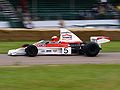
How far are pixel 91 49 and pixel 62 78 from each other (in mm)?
4911

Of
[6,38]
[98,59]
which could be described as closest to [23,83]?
[98,59]

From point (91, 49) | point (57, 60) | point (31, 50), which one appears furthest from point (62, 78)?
point (91, 49)

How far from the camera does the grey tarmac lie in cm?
1134

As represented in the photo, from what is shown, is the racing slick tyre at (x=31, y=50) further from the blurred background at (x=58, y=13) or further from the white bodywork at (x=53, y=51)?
the blurred background at (x=58, y=13)

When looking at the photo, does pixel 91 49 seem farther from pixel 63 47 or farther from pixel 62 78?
pixel 62 78

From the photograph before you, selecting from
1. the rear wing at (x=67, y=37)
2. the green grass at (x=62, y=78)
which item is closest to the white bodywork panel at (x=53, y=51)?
the rear wing at (x=67, y=37)

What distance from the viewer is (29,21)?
937 inches

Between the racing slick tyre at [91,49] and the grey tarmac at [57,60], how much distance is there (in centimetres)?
19

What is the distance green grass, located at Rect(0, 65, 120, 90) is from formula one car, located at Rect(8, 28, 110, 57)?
271 centimetres

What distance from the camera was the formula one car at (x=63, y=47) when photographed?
42.1 feet

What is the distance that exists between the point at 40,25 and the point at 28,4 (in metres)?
4.64

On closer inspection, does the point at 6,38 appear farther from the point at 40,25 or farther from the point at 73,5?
the point at 73,5

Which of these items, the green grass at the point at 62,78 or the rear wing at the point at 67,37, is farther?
the rear wing at the point at 67,37

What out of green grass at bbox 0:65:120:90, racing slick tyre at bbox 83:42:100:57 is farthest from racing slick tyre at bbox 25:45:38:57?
green grass at bbox 0:65:120:90
